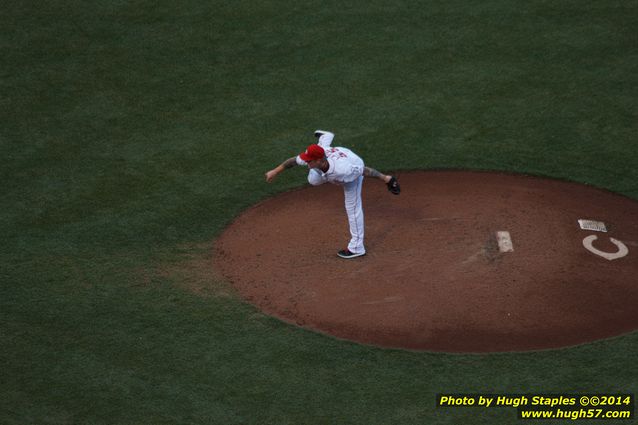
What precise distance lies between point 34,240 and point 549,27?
1003cm

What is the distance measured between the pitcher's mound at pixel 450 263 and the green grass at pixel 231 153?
0.31m

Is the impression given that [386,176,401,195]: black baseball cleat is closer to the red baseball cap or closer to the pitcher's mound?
the pitcher's mound

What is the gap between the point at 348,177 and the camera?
10031 millimetres

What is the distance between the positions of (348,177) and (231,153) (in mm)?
3481

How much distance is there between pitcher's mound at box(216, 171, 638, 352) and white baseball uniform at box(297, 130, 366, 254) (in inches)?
12.5

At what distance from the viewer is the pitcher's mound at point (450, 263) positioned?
9.41 metres

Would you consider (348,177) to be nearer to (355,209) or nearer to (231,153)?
(355,209)

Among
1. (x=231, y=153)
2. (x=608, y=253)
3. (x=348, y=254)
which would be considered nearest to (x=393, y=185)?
(x=348, y=254)

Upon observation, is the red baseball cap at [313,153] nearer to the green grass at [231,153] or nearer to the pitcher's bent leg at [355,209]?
the pitcher's bent leg at [355,209]

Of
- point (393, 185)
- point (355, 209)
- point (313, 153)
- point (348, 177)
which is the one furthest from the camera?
point (355, 209)

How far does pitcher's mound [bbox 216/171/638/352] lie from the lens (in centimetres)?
941

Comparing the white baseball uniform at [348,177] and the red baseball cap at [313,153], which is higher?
the red baseball cap at [313,153]

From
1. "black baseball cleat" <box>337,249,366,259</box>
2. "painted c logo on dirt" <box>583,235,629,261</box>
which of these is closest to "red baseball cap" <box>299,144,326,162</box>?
"black baseball cleat" <box>337,249,366,259</box>

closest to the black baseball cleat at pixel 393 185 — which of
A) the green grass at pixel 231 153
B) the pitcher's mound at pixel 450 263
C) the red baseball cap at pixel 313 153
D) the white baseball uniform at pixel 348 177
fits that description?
the white baseball uniform at pixel 348 177
